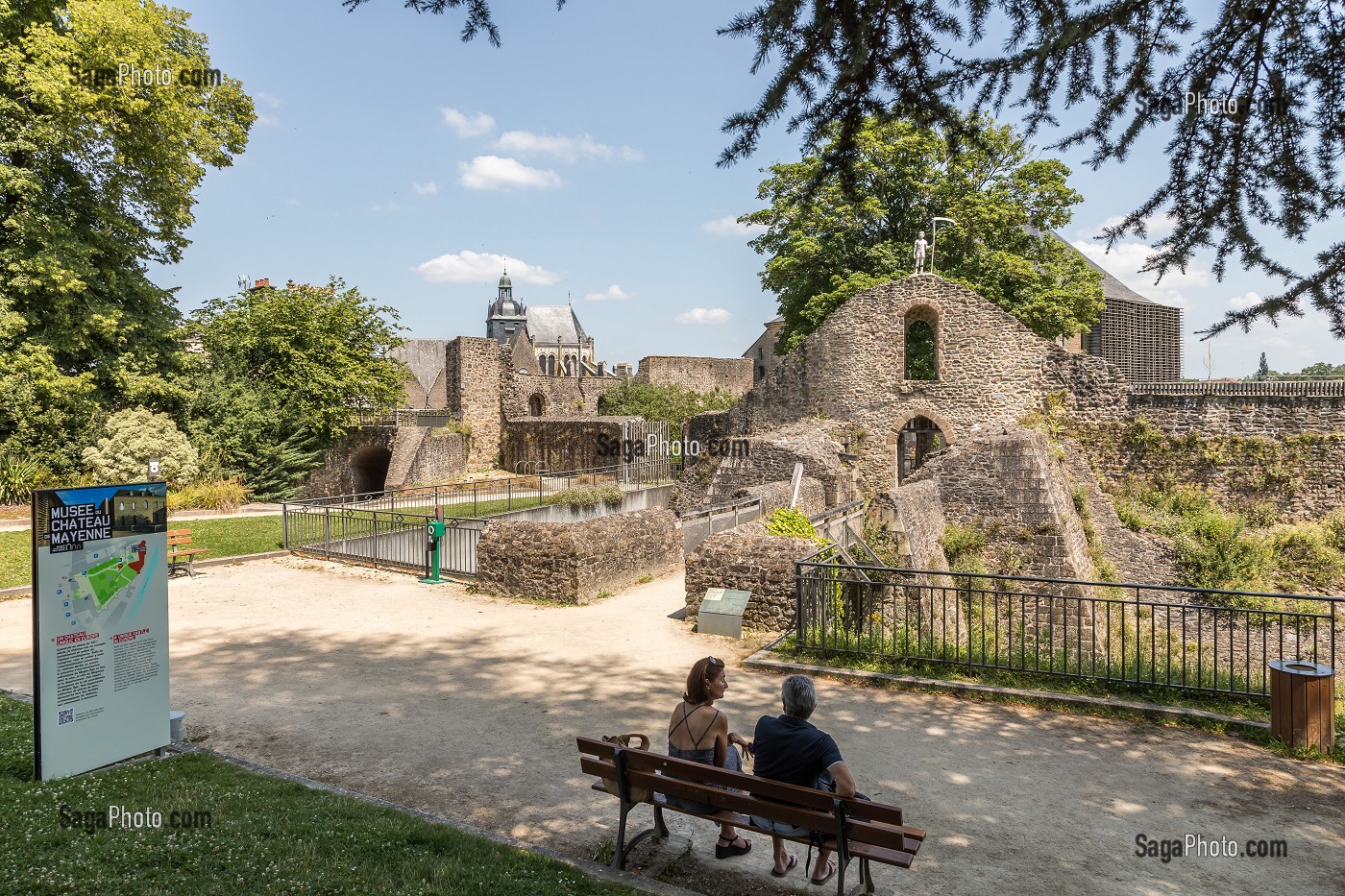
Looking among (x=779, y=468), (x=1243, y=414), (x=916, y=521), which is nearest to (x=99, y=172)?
(x=779, y=468)

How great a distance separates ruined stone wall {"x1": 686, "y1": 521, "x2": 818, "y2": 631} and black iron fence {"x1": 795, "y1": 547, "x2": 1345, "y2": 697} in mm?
302

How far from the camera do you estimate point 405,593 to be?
11656 millimetres

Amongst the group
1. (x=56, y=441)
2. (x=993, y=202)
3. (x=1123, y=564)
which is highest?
(x=993, y=202)

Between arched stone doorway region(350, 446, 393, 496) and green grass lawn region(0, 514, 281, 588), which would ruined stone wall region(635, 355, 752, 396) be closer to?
arched stone doorway region(350, 446, 393, 496)

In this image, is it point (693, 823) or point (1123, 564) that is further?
point (1123, 564)

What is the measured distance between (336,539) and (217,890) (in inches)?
470

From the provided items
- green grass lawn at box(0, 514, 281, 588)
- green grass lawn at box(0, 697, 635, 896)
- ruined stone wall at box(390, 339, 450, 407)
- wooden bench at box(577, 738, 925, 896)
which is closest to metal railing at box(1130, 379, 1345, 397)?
wooden bench at box(577, 738, 925, 896)

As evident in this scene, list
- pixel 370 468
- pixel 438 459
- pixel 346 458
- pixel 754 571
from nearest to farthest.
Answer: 1. pixel 754 571
2. pixel 346 458
3. pixel 438 459
4. pixel 370 468

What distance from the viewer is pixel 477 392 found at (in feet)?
101

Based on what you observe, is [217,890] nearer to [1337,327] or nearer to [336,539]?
[1337,327]

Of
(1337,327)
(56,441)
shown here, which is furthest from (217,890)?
(56,441)

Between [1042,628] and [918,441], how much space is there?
1588 centimetres

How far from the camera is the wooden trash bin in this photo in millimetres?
5785

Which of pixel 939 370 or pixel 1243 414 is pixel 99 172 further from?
pixel 1243 414
